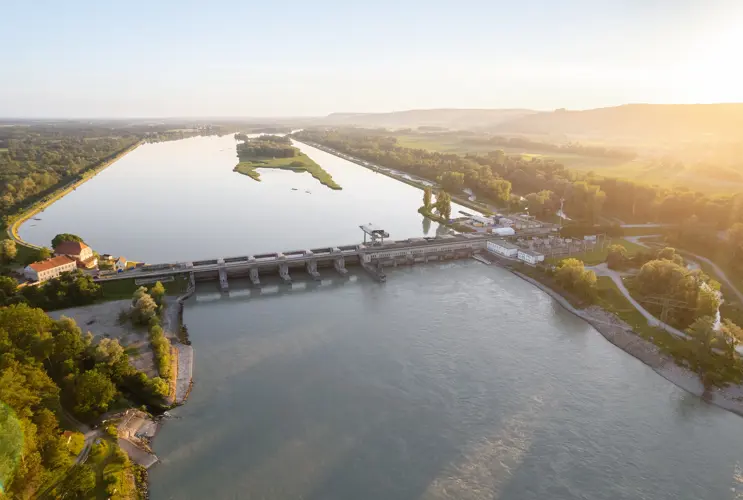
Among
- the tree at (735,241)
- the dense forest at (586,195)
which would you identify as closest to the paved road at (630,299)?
the tree at (735,241)

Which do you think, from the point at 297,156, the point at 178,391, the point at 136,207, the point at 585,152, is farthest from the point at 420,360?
the point at 585,152

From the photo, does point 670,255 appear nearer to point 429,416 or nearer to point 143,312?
point 429,416

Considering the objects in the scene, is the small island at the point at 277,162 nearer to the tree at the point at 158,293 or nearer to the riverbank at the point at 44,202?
the riverbank at the point at 44,202

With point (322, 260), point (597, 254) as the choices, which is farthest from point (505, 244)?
point (322, 260)

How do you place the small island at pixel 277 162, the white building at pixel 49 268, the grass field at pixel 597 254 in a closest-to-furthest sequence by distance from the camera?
the white building at pixel 49 268 → the grass field at pixel 597 254 → the small island at pixel 277 162

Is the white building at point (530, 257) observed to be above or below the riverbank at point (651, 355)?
above

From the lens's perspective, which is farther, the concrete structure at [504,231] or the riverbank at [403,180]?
the riverbank at [403,180]

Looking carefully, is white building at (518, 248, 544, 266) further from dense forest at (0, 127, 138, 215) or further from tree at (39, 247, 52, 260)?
dense forest at (0, 127, 138, 215)
